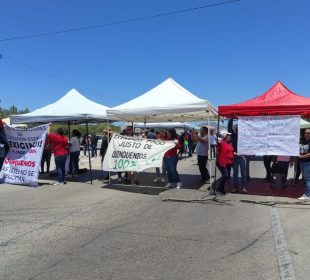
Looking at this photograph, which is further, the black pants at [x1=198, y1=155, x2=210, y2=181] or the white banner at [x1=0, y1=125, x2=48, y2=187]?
the black pants at [x1=198, y1=155, x2=210, y2=181]

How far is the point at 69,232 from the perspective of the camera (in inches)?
257

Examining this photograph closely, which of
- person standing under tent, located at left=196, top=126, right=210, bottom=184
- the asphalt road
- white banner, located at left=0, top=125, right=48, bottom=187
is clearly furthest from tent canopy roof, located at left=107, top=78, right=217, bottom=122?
the asphalt road

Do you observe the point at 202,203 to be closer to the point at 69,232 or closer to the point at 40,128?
the point at 69,232

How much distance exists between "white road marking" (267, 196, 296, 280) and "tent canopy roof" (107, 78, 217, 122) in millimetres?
3877

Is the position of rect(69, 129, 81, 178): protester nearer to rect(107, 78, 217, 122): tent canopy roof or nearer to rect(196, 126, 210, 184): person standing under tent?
rect(107, 78, 217, 122): tent canopy roof

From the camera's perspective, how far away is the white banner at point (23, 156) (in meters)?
11.9

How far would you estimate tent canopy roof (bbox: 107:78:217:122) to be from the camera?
35.6 feet

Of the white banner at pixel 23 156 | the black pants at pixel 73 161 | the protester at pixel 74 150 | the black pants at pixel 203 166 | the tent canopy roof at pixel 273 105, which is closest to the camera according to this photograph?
the tent canopy roof at pixel 273 105

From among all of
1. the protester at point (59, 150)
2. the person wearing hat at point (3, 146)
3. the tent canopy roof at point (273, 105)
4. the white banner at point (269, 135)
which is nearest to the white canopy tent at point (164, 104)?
the tent canopy roof at point (273, 105)

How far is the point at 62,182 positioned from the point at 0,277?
7.91 meters

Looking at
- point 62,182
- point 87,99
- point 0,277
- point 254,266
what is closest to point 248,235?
point 254,266

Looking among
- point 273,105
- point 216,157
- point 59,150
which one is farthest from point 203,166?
point 59,150

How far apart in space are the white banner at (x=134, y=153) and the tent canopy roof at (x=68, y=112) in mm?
1545

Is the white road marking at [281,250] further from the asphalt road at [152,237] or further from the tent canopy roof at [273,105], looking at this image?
the tent canopy roof at [273,105]
